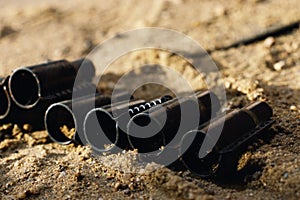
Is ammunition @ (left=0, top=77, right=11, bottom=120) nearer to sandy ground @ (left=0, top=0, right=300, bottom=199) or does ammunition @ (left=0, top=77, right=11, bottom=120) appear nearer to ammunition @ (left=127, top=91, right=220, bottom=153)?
sandy ground @ (left=0, top=0, right=300, bottom=199)

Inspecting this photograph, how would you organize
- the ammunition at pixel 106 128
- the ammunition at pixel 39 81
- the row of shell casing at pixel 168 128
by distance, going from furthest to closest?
the ammunition at pixel 39 81 < the ammunition at pixel 106 128 < the row of shell casing at pixel 168 128

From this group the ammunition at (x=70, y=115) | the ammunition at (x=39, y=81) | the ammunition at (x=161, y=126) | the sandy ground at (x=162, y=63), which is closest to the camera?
the sandy ground at (x=162, y=63)

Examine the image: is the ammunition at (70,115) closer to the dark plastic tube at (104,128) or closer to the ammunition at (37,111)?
the dark plastic tube at (104,128)

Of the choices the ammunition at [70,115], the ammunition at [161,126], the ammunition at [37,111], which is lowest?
the ammunition at [161,126]

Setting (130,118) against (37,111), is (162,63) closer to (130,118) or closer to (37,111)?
(37,111)

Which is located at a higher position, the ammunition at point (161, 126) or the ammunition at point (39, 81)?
the ammunition at point (39, 81)

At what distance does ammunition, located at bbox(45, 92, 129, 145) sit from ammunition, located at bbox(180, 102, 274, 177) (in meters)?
0.97

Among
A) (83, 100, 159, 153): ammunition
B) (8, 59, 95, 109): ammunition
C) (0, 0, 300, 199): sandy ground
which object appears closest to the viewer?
(0, 0, 300, 199): sandy ground

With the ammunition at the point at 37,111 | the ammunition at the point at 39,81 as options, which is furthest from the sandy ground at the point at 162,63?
the ammunition at the point at 39,81

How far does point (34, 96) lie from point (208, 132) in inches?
75.6

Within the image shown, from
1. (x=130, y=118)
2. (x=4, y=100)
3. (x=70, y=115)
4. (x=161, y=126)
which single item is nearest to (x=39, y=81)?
(x=70, y=115)

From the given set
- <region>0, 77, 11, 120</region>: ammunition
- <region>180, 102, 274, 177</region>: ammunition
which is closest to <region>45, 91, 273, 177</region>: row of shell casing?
<region>180, 102, 274, 177</region>: ammunition

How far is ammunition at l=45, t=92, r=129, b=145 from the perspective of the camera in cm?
371

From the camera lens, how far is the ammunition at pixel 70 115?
3.71 meters
